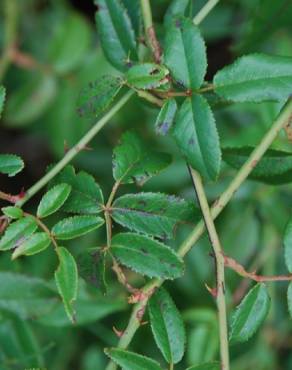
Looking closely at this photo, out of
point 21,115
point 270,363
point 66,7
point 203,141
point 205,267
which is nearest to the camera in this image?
point 203,141

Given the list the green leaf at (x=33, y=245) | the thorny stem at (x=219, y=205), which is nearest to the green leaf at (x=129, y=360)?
the thorny stem at (x=219, y=205)

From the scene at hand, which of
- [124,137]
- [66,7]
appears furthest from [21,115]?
[124,137]

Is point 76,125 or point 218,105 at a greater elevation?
point 218,105

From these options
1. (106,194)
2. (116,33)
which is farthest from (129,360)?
(106,194)

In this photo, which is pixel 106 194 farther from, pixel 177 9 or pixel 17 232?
pixel 17 232

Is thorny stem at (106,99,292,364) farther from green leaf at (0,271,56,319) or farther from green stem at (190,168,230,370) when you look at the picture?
green leaf at (0,271,56,319)

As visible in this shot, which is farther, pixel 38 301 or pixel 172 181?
pixel 172 181

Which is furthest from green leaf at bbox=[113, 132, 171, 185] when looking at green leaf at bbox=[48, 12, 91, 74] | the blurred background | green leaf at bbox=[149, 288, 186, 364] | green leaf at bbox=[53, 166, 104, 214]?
green leaf at bbox=[48, 12, 91, 74]

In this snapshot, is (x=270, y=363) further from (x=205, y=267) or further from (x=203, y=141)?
(x=203, y=141)
